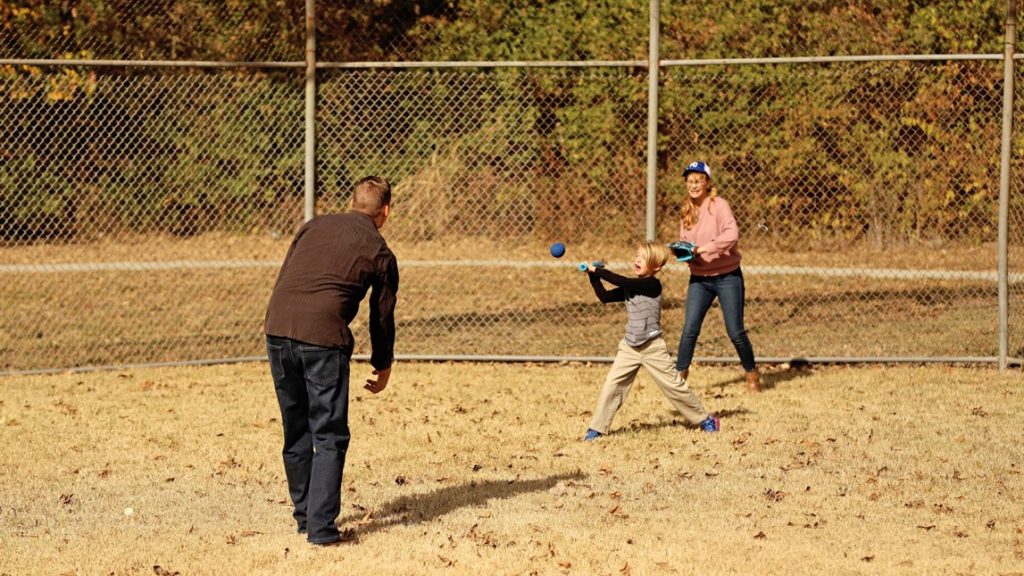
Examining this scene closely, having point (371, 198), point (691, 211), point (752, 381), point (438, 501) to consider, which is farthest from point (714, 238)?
point (371, 198)

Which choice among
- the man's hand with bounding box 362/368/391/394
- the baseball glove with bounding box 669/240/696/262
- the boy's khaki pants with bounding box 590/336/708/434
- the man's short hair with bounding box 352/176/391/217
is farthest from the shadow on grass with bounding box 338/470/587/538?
the baseball glove with bounding box 669/240/696/262

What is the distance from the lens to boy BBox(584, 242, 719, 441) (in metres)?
8.02

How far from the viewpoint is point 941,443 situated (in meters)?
8.19

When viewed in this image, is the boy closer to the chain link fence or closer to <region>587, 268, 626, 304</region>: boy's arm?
<region>587, 268, 626, 304</region>: boy's arm

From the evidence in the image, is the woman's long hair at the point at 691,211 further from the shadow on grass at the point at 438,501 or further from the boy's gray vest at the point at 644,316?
the shadow on grass at the point at 438,501

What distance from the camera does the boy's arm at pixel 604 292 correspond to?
786 centimetres

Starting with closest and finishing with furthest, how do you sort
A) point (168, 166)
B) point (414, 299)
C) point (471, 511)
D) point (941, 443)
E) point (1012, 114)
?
point (471, 511) < point (941, 443) < point (1012, 114) < point (414, 299) < point (168, 166)

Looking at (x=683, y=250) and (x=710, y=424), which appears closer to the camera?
(x=710, y=424)

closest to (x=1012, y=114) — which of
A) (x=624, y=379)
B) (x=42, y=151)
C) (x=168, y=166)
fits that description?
(x=624, y=379)

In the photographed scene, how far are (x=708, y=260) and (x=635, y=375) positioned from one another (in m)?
1.44

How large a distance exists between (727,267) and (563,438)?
1.88m

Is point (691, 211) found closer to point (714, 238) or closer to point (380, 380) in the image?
point (714, 238)

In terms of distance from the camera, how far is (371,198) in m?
6.10

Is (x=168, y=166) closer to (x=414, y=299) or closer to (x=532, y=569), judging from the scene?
(x=414, y=299)
